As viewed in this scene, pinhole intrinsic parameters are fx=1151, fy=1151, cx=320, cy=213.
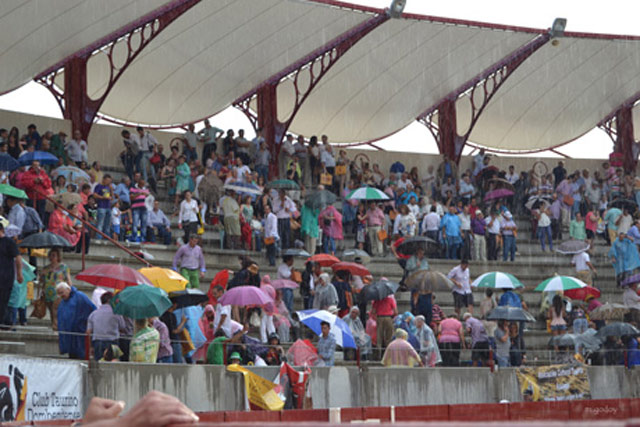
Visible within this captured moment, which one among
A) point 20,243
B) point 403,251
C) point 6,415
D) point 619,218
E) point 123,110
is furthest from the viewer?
point 123,110

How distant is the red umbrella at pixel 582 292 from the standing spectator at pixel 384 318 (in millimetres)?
5613

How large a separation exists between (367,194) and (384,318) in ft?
21.7

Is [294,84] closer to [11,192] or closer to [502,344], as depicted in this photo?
[502,344]

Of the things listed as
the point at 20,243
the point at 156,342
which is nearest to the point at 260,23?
the point at 20,243

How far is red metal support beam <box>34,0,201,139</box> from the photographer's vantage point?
30.2m

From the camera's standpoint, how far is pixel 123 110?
36.5 m

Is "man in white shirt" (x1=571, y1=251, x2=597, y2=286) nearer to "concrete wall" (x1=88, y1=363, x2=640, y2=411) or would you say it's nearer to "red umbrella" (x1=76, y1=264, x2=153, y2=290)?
"concrete wall" (x1=88, y1=363, x2=640, y2=411)

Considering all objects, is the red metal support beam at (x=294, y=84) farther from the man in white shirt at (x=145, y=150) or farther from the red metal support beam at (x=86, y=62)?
the red metal support beam at (x=86, y=62)

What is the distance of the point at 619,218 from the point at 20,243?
55.7 ft

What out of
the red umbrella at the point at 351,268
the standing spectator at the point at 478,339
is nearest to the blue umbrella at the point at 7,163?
the red umbrella at the point at 351,268

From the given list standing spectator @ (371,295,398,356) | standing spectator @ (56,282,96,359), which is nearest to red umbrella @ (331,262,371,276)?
standing spectator @ (371,295,398,356)

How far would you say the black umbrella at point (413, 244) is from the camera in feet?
81.7

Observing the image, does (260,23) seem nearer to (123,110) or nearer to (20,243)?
(123,110)

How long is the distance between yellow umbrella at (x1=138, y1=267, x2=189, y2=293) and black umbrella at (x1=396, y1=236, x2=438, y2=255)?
8.18 m
